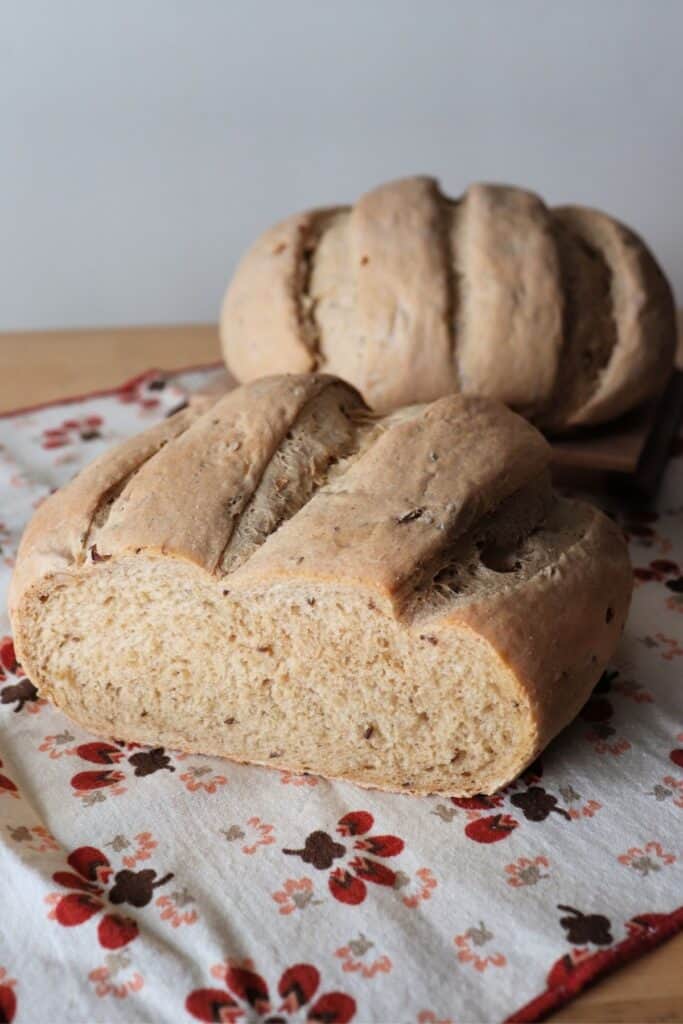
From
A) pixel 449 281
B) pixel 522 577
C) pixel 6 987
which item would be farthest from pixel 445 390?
pixel 6 987

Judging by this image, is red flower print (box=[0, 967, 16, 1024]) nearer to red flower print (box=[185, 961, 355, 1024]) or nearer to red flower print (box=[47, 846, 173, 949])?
red flower print (box=[47, 846, 173, 949])

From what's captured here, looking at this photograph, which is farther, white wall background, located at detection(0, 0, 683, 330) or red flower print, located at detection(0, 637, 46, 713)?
white wall background, located at detection(0, 0, 683, 330)

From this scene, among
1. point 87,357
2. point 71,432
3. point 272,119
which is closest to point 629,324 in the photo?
point 71,432

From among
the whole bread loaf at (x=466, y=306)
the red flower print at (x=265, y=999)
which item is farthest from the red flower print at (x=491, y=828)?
the whole bread loaf at (x=466, y=306)

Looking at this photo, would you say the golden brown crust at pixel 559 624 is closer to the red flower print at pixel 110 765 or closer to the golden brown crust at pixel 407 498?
the golden brown crust at pixel 407 498

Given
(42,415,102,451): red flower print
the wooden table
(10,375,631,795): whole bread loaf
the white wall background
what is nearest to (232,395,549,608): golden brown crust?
(10,375,631,795): whole bread loaf

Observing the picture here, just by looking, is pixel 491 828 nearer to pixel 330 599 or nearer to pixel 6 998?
pixel 330 599

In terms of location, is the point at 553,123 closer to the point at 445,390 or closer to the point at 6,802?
the point at 445,390
